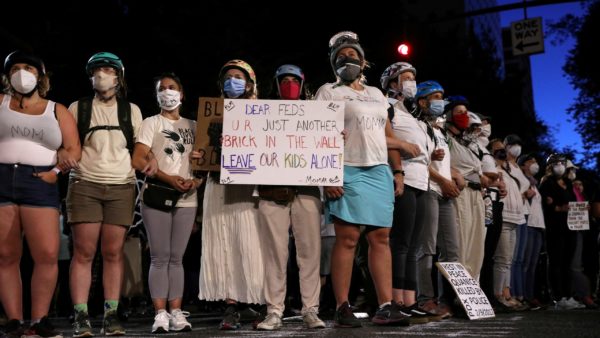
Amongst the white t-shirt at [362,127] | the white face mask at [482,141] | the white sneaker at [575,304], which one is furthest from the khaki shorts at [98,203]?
the white sneaker at [575,304]

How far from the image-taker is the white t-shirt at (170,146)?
6.28 metres

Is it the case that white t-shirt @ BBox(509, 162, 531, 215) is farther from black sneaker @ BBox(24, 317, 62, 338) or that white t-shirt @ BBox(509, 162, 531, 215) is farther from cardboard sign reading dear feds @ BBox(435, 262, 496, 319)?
black sneaker @ BBox(24, 317, 62, 338)

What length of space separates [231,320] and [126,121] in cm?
172

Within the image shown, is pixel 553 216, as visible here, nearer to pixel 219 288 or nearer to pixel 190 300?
pixel 190 300

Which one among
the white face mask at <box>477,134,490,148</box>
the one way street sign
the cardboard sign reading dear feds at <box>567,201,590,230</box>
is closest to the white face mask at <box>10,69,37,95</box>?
the white face mask at <box>477,134,490,148</box>

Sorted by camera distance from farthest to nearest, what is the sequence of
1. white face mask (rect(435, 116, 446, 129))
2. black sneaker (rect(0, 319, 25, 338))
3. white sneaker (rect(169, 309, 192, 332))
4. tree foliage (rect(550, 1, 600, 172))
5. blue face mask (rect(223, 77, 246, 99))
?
1. tree foliage (rect(550, 1, 600, 172))
2. white face mask (rect(435, 116, 446, 129))
3. blue face mask (rect(223, 77, 246, 99))
4. white sneaker (rect(169, 309, 192, 332))
5. black sneaker (rect(0, 319, 25, 338))

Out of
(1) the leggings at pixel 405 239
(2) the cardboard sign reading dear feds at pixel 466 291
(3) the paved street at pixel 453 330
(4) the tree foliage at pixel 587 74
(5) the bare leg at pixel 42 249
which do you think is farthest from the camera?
(4) the tree foliage at pixel 587 74

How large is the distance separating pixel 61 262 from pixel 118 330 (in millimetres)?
4466

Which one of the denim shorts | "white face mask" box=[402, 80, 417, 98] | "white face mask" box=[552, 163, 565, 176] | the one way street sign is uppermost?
the one way street sign

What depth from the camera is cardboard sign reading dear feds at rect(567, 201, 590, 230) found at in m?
10.6

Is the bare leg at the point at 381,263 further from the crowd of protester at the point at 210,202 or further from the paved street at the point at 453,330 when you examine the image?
the paved street at the point at 453,330

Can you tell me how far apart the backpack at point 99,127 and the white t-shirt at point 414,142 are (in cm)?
229

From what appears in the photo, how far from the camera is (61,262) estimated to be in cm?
991

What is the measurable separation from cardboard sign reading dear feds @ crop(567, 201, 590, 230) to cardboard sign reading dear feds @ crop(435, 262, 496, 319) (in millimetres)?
3759
